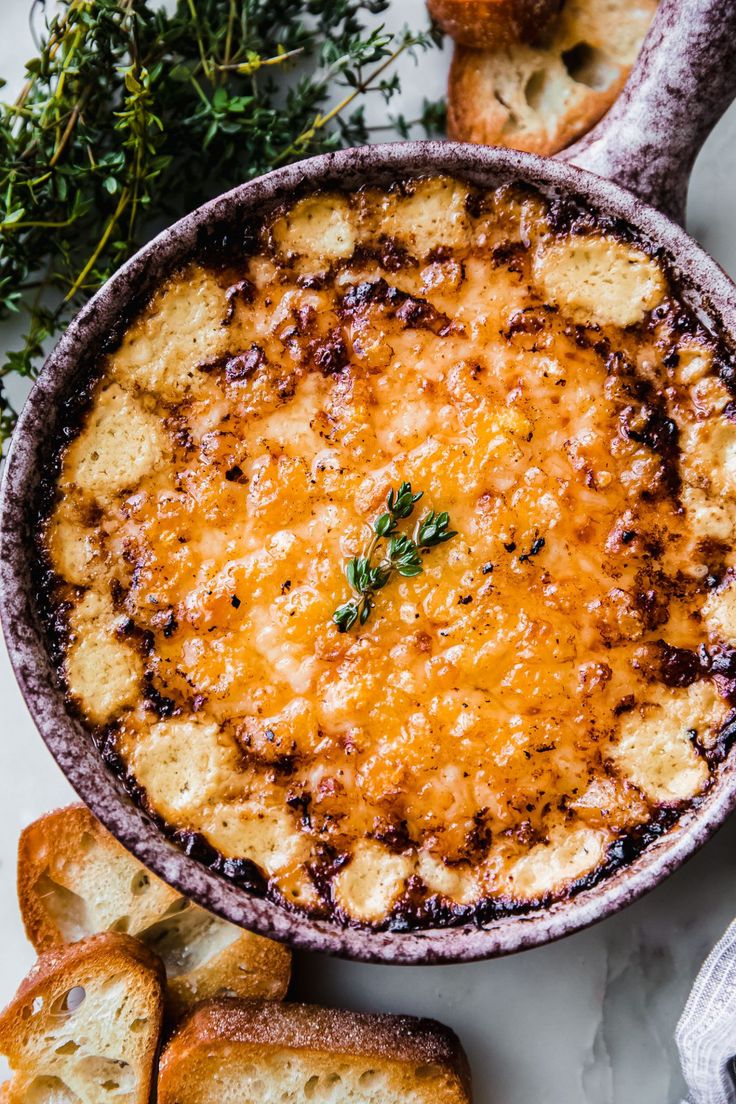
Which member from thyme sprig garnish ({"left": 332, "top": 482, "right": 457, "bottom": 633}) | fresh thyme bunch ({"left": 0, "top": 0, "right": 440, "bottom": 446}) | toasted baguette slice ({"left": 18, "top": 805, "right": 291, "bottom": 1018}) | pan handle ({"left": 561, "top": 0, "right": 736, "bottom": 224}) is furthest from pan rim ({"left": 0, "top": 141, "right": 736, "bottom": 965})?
toasted baguette slice ({"left": 18, "top": 805, "right": 291, "bottom": 1018})

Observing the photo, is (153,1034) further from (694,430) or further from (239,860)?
(694,430)

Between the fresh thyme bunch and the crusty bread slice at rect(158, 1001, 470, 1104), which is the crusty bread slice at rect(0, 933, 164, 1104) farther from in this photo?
the fresh thyme bunch

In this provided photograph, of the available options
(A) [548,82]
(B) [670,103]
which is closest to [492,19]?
(A) [548,82]

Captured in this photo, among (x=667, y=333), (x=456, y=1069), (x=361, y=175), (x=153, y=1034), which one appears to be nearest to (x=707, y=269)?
(x=667, y=333)

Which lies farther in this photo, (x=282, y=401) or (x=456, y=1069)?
(x=456, y=1069)

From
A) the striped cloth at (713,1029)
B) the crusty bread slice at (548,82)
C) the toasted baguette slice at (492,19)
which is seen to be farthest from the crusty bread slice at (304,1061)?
the toasted baguette slice at (492,19)

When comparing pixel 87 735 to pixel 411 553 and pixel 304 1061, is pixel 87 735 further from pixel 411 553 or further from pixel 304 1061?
pixel 304 1061

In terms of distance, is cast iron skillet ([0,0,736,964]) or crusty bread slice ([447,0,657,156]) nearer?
cast iron skillet ([0,0,736,964])
